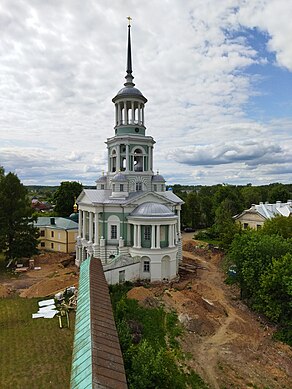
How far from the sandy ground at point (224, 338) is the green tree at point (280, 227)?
6706mm

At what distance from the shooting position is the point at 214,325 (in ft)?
59.1

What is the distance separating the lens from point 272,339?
55.6ft

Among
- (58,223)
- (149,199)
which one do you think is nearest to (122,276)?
(149,199)

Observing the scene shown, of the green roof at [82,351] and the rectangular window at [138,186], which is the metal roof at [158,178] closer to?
the rectangular window at [138,186]

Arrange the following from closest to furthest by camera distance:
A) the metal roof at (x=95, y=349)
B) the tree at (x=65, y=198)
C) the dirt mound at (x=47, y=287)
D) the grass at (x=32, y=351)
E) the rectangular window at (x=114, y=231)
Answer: the metal roof at (x=95, y=349), the grass at (x=32, y=351), the dirt mound at (x=47, y=287), the rectangular window at (x=114, y=231), the tree at (x=65, y=198)

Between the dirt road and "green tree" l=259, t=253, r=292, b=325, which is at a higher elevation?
"green tree" l=259, t=253, r=292, b=325

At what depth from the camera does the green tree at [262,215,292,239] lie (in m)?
27.9

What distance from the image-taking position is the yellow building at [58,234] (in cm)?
3616

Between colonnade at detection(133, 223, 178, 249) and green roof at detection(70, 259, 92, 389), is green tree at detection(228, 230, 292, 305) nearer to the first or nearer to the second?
colonnade at detection(133, 223, 178, 249)

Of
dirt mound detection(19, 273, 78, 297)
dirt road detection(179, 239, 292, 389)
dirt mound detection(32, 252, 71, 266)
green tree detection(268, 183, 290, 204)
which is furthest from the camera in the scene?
green tree detection(268, 183, 290, 204)

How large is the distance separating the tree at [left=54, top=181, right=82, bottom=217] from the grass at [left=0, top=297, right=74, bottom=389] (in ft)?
104

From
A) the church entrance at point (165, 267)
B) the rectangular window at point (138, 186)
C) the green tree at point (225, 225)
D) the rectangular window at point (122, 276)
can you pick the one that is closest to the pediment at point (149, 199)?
the rectangular window at point (138, 186)

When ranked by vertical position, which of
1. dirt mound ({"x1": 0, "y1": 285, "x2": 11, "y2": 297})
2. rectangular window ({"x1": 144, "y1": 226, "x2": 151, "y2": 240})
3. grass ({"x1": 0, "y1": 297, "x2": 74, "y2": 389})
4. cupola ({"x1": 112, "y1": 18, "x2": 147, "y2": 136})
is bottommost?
grass ({"x1": 0, "y1": 297, "x2": 74, "y2": 389})

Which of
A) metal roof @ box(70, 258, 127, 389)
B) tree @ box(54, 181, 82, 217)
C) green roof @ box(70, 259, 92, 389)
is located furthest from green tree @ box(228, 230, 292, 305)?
tree @ box(54, 181, 82, 217)
